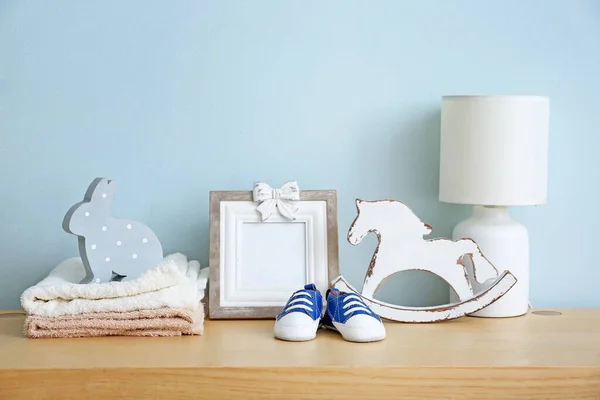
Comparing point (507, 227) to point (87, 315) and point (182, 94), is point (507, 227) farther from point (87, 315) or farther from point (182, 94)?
point (87, 315)

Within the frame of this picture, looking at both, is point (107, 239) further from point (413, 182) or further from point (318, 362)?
point (413, 182)

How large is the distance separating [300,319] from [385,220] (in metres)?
0.32

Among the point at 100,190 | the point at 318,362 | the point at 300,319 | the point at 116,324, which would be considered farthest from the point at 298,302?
the point at 100,190

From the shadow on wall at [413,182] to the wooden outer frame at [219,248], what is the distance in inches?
6.4

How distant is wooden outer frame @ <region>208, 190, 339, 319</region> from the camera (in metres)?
1.63

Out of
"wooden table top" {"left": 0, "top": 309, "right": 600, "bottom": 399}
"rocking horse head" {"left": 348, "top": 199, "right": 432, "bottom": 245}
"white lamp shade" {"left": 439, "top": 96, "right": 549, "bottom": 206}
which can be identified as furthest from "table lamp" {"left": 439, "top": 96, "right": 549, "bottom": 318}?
"wooden table top" {"left": 0, "top": 309, "right": 600, "bottom": 399}

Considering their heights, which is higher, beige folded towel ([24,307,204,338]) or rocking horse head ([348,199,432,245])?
rocking horse head ([348,199,432,245])

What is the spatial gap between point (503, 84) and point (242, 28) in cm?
64

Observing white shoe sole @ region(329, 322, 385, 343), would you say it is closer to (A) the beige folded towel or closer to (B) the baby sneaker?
(B) the baby sneaker

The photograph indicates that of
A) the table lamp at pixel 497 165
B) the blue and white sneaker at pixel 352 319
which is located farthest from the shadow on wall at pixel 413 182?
the blue and white sneaker at pixel 352 319

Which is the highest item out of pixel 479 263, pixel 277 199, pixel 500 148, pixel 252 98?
pixel 252 98

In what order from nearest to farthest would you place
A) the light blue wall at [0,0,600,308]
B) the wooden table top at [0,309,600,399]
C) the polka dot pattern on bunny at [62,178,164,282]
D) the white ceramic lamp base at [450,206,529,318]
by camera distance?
1. the wooden table top at [0,309,600,399]
2. the polka dot pattern on bunny at [62,178,164,282]
3. the white ceramic lamp base at [450,206,529,318]
4. the light blue wall at [0,0,600,308]

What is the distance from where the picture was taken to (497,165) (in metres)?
1.62

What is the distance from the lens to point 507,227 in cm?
169
